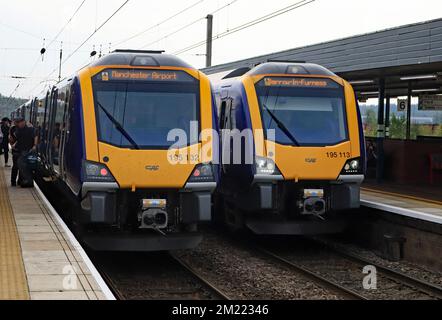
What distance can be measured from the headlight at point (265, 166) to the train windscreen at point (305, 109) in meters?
0.53

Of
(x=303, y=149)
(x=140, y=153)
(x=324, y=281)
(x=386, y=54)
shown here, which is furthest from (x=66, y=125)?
(x=386, y=54)

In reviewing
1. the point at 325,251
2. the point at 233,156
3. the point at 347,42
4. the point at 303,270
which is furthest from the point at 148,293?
the point at 347,42

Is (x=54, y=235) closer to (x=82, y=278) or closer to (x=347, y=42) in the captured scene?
(x=82, y=278)

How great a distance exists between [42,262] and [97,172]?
5.22ft

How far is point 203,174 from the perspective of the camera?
360 inches

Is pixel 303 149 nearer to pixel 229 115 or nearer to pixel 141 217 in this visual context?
pixel 229 115

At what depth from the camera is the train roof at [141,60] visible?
30.7 ft

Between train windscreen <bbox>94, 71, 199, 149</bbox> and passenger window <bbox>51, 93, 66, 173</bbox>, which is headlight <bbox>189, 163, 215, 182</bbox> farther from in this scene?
passenger window <bbox>51, 93, 66, 173</bbox>

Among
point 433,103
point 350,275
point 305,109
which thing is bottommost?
point 350,275

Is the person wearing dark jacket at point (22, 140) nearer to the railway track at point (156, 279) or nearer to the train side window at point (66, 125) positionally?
the train side window at point (66, 125)

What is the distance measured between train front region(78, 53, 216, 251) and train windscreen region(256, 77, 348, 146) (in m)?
1.71

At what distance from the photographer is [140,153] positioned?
29.1 ft

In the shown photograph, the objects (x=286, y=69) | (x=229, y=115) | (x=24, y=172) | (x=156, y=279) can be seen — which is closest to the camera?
(x=156, y=279)

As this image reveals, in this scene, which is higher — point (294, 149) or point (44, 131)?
point (44, 131)
